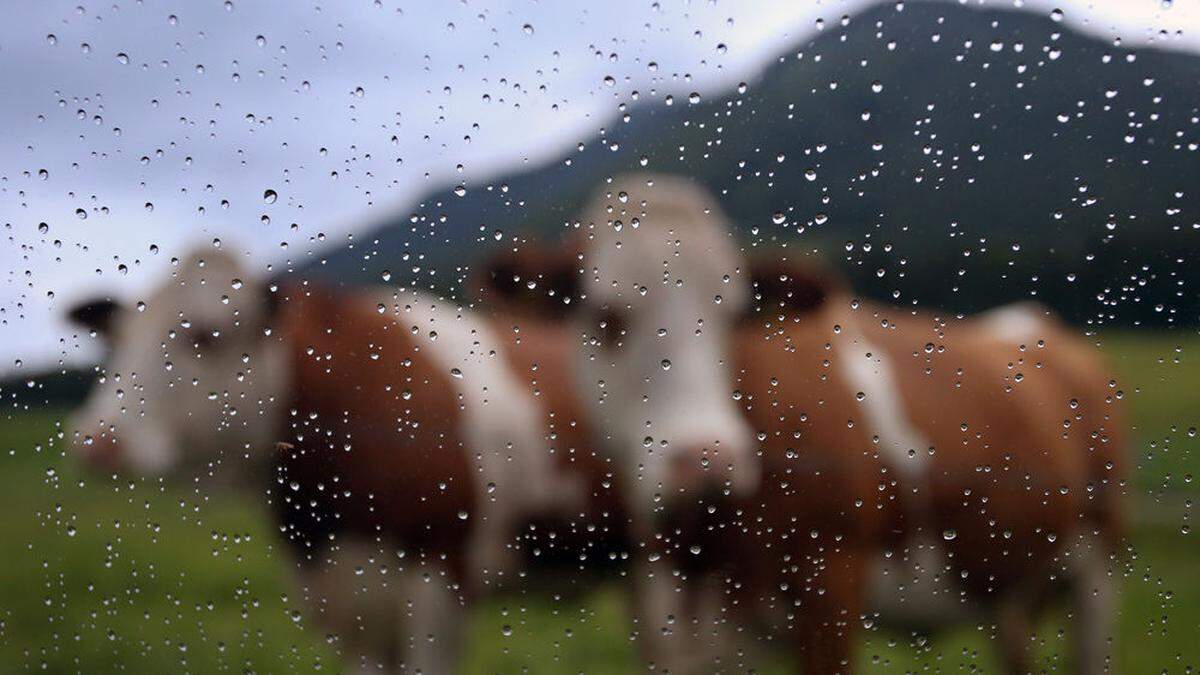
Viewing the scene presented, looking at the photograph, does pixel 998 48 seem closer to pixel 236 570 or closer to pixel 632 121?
pixel 632 121

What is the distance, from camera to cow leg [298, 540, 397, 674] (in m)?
0.79

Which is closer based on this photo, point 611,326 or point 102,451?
point 102,451

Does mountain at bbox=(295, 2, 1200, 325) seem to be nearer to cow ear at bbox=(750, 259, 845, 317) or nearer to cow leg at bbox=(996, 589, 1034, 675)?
cow ear at bbox=(750, 259, 845, 317)

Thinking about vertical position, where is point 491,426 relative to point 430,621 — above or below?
above

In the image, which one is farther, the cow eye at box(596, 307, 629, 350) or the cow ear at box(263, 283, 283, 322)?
the cow eye at box(596, 307, 629, 350)

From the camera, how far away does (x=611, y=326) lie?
0.86 meters

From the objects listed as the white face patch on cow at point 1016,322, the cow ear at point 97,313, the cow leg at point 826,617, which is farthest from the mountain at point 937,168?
the cow leg at point 826,617

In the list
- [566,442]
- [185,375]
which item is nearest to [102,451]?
[185,375]

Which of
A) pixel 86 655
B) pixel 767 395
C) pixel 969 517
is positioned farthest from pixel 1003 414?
pixel 86 655

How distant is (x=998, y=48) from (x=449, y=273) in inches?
15.9

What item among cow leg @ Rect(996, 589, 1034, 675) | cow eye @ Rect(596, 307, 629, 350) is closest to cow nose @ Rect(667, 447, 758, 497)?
cow eye @ Rect(596, 307, 629, 350)

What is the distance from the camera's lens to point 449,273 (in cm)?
74

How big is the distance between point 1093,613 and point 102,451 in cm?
72

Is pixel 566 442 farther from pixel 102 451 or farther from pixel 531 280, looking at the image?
pixel 102 451
